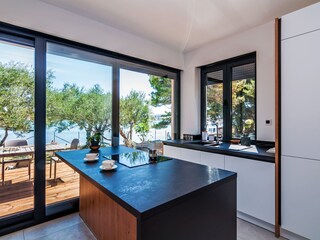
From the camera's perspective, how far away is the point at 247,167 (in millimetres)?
2260

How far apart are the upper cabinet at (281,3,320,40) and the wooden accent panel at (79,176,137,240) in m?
2.23

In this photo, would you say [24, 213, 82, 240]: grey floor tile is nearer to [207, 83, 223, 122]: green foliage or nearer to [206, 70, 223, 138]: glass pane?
[206, 70, 223, 138]: glass pane

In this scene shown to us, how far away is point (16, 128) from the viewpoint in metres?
2.21

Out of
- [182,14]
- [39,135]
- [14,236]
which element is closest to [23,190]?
[14,236]

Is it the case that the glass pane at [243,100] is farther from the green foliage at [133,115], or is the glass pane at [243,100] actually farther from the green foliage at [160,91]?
the green foliage at [133,115]

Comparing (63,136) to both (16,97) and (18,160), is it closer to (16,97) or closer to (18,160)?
(18,160)

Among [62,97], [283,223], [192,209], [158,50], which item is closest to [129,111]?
[62,97]

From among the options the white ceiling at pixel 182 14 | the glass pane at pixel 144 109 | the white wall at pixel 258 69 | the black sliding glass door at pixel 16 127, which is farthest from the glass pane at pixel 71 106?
the white wall at pixel 258 69

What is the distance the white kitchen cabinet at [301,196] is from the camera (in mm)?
1716

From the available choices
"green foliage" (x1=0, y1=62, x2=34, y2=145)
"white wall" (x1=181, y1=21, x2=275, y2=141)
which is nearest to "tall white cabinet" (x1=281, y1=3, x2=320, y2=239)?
"white wall" (x1=181, y1=21, x2=275, y2=141)

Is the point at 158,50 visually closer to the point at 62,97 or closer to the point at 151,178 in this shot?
the point at 62,97

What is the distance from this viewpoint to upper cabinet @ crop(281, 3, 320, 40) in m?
1.71

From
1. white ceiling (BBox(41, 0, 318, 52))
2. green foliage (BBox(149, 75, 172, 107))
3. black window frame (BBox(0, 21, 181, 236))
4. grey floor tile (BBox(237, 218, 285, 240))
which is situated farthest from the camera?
green foliage (BBox(149, 75, 172, 107))

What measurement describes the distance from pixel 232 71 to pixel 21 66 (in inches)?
123
